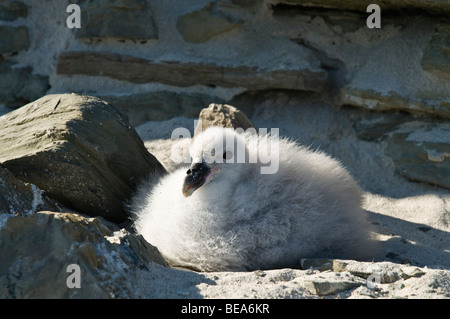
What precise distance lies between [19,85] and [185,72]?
1.62 m

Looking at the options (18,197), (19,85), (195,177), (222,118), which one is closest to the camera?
(18,197)

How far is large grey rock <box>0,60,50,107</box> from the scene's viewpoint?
5.18 metres

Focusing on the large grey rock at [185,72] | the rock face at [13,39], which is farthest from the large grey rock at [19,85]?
the large grey rock at [185,72]

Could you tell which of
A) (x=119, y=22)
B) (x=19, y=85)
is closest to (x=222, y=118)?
(x=119, y=22)

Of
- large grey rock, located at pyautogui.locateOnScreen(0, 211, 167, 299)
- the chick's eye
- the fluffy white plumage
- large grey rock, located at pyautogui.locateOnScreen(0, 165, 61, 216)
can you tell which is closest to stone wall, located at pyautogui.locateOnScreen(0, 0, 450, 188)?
the fluffy white plumage

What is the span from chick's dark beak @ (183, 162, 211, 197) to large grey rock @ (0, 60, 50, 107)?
2513 millimetres

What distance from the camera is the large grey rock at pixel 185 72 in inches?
188

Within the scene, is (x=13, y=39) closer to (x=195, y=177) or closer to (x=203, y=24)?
(x=203, y=24)

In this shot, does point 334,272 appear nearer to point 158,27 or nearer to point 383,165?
point 383,165

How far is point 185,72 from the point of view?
4918mm

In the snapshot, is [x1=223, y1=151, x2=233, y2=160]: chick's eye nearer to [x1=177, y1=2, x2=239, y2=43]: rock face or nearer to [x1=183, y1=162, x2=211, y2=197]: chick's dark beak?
[x1=183, y1=162, x2=211, y2=197]: chick's dark beak

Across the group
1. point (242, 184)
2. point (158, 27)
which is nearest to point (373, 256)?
point (242, 184)

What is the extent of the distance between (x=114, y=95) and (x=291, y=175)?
226cm

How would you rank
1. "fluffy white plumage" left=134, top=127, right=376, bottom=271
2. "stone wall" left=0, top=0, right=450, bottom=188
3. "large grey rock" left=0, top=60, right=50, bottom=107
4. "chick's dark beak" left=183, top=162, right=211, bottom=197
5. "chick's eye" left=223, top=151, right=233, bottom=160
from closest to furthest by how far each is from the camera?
"fluffy white plumage" left=134, top=127, right=376, bottom=271, "chick's dark beak" left=183, top=162, right=211, bottom=197, "chick's eye" left=223, top=151, right=233, bottom=160, "stone wall" left=0, top=0, right=450, bottom=188, "large grey rock" left=0, top=60, right=50, bottom=107
